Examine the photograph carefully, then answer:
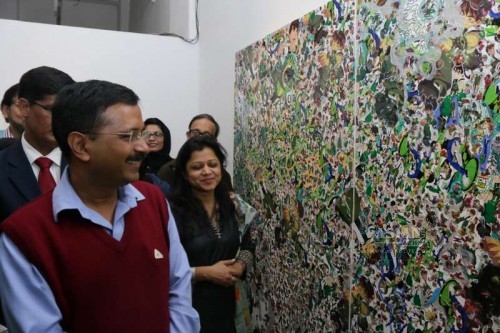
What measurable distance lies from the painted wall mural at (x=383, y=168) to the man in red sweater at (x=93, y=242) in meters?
0.85

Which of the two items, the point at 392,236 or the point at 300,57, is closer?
the point at 392,236

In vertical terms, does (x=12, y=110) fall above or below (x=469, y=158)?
above

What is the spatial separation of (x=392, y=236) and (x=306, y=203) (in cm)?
66

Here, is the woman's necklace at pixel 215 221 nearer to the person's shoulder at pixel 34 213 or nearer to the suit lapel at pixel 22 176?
the suit lapel at pixel 22 176

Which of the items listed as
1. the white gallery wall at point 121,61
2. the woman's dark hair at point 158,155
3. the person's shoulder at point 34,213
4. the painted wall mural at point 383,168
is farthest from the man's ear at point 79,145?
the white gallery wall at point 121,61

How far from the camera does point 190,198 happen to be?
225 centimetres

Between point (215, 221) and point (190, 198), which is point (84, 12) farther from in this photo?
point (215, 221)

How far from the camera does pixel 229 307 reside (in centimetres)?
218

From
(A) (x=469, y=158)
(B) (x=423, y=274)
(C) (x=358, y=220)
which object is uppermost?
(A) (x=469, y=158)

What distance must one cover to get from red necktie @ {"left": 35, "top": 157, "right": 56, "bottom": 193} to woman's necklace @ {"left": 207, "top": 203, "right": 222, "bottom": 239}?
82 cm

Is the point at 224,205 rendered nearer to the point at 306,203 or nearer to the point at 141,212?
the point at 306,203

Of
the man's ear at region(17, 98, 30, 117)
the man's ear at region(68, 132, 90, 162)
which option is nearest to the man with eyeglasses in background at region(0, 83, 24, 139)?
the man's ear at region(17, 98, 30, 117)

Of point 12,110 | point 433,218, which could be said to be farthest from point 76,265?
point 12,110

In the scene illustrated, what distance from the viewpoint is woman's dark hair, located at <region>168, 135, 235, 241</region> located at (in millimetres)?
2141
